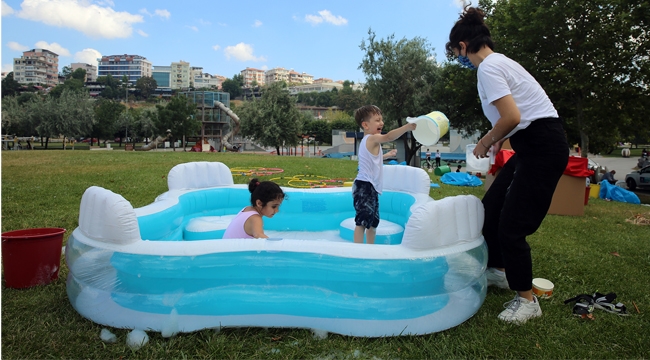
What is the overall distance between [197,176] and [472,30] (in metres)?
4.09

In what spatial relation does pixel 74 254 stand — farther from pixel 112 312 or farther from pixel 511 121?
pixel 511 121

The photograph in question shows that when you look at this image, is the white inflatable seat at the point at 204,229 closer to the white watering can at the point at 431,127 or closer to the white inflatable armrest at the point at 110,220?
the white inflatable armrest at the point at 110,220

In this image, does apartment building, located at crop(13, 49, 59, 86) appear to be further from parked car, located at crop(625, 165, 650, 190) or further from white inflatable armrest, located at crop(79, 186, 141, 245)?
white inflatable armrest, located at crop(79, 186, 141, 245)

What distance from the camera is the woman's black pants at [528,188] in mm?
2666

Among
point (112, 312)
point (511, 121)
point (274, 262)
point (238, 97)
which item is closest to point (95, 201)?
point (112, 312)

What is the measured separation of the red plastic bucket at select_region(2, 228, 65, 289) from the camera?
10.9 ft

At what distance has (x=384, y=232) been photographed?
193 inches

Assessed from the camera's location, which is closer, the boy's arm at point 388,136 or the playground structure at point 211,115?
the boy's arm at point 388,136

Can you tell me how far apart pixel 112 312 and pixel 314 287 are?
4.35ft

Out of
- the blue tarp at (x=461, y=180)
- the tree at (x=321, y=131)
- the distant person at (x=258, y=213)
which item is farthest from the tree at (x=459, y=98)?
the tree at (x=321, y=131)

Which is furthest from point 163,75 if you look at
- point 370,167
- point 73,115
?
point 370,167

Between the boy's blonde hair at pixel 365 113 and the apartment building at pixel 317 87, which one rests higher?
the apartment building at pixel 317 87

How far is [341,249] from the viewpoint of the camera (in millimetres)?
2727

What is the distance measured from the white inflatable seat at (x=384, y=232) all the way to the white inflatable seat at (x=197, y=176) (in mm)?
1954
